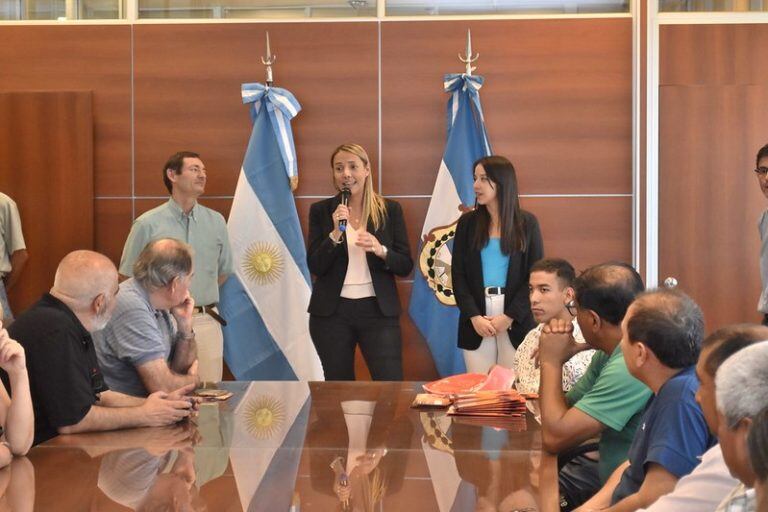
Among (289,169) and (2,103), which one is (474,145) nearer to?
(289,169)

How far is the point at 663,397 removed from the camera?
223cm

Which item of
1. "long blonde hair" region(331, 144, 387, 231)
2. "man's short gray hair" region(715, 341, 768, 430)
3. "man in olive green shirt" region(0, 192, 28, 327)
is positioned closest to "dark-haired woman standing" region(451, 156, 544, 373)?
"long blonde hair" region(331, 144, 387, 231)

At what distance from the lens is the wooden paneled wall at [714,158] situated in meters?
5.77

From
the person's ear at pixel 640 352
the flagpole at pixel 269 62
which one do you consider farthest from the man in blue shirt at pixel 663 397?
the flagpole at pixel 269 62

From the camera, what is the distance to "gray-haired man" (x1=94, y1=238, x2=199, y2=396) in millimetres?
3355

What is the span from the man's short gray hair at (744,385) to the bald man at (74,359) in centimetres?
185

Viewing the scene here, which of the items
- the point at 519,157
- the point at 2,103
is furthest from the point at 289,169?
the point at 2,103

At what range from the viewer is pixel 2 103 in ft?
19.9

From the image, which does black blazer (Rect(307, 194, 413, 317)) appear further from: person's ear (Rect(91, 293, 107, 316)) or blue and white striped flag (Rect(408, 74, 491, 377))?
person's ear (Rect(91, 293, 107, 316))

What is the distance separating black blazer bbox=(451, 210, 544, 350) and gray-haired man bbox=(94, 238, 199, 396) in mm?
1480

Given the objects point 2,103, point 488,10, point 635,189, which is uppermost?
point 488,10

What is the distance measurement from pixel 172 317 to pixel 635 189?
3.15 metres

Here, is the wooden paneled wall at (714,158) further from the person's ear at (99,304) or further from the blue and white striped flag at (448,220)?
the person's ear at (99,304)

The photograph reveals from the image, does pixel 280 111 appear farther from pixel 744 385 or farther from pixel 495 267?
pixel 744 385
